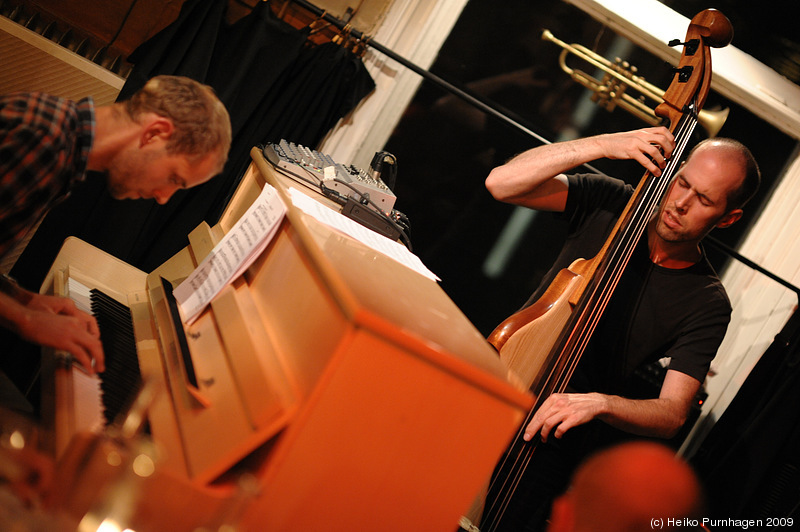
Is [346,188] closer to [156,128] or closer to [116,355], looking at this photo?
[156,128]

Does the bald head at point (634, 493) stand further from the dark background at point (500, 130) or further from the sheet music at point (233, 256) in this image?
the dark background at point (500, 130)

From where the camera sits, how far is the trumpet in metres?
3.08

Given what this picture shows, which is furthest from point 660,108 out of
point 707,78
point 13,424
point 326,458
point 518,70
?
point 13,424

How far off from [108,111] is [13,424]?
0.82 meters

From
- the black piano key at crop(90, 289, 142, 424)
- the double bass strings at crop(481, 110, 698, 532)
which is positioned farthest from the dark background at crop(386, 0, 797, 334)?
the black piano key at crop(90, 289, 142, 424)

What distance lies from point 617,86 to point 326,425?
2.82 metres

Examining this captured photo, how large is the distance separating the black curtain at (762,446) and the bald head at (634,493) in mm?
2187

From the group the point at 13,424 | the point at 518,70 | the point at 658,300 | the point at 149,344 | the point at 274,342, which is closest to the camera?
the point at 13,424

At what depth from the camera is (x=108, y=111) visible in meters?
1.48

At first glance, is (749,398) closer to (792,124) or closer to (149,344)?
(792,124)

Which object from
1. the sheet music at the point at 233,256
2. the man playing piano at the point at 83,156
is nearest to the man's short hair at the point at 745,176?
the sheet music at the point at 233,256

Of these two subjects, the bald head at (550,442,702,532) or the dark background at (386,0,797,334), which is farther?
the dark background at (386,0,797,334)

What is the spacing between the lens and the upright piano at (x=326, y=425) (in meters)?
0.96

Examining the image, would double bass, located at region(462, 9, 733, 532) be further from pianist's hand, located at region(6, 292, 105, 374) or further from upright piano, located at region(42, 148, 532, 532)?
pianist's hand, located at region(6, 292, 105, 374)
